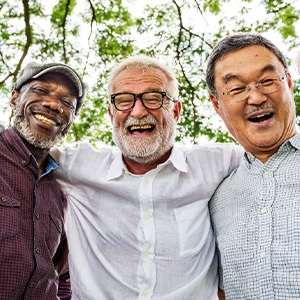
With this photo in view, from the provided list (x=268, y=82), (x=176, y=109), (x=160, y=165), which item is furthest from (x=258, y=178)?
(x=176, y=109)

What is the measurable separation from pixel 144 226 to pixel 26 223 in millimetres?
728

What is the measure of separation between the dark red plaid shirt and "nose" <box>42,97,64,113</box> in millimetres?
312

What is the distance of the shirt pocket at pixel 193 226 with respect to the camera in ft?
7.87

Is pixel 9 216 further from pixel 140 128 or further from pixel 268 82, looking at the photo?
pixel 268 82

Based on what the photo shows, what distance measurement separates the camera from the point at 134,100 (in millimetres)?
2785

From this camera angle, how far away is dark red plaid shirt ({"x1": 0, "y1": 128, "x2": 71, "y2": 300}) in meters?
2.20

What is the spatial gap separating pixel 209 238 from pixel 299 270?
2.31 ft

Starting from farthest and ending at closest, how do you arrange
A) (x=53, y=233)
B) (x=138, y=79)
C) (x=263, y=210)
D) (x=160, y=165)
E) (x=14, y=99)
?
(x=14, y=99)
(x=138, y=79)
(x=160, y=165)
(x=53, y=233)
(x=263, y=210)

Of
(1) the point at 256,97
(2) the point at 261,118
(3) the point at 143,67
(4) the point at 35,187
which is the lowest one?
(4) the point at 35,187

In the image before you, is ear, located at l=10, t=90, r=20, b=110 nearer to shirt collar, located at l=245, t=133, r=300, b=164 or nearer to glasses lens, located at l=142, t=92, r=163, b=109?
glasses lens, located at l=142, t=92, r=163, b=109

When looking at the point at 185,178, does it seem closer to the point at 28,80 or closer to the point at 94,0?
the point at 28,80

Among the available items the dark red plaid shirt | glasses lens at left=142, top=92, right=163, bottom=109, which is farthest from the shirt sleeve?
glasses lens at left=142, top=92, right=163, bottom=109

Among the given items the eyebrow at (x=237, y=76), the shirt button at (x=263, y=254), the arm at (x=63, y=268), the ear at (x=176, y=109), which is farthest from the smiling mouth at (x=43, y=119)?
the shirt button at (x=263, y=254)

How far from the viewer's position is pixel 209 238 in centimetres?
247
